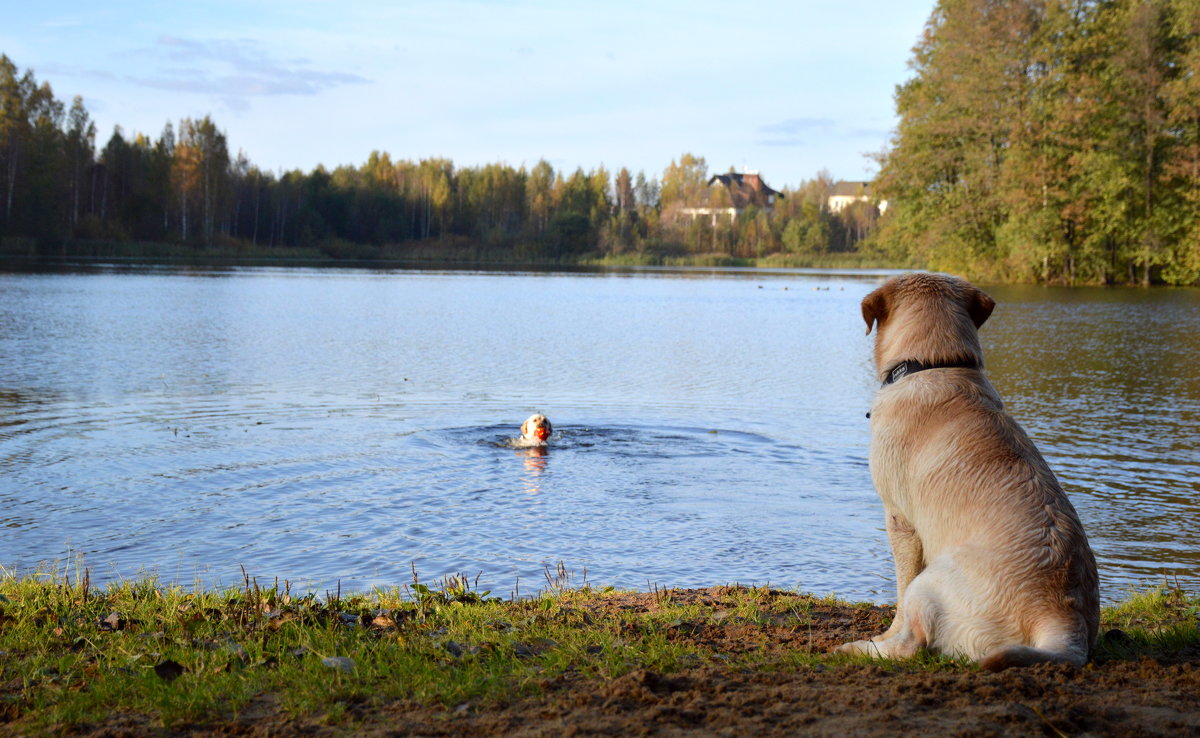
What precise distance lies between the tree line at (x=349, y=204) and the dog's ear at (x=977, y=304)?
6673 centimetres

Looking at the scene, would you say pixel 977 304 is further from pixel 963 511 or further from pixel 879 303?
pixel 963 511

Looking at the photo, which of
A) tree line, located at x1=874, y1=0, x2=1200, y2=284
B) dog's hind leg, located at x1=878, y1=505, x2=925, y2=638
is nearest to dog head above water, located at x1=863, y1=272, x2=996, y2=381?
dog's hind leg, located at x1=878, y1=505, x2=925, y2=638

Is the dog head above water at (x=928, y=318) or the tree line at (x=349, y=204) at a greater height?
the tree line at (x=349, y=204)

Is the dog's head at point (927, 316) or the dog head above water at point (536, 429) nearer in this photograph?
the dog's head at point (927, 316)

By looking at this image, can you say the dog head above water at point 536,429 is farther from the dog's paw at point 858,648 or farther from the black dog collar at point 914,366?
the dog's paw at point 858,648

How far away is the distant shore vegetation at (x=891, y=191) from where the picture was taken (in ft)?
172

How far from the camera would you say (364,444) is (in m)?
13.7

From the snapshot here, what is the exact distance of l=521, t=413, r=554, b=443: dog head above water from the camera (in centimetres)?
1347

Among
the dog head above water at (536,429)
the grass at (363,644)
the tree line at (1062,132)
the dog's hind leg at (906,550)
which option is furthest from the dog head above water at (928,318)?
the tree line at (1062,132)

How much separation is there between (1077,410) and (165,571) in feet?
47.9

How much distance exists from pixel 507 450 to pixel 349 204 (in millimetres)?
124802

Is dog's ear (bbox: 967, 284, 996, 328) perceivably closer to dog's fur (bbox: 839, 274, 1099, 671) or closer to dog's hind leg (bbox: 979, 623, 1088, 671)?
dog's fur (bbox: 839, 274, 1099, 671)

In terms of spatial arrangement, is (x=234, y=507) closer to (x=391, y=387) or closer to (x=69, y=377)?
(x=391, y=387)

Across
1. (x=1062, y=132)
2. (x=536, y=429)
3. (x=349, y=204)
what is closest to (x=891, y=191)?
(x=1062, y=132)
